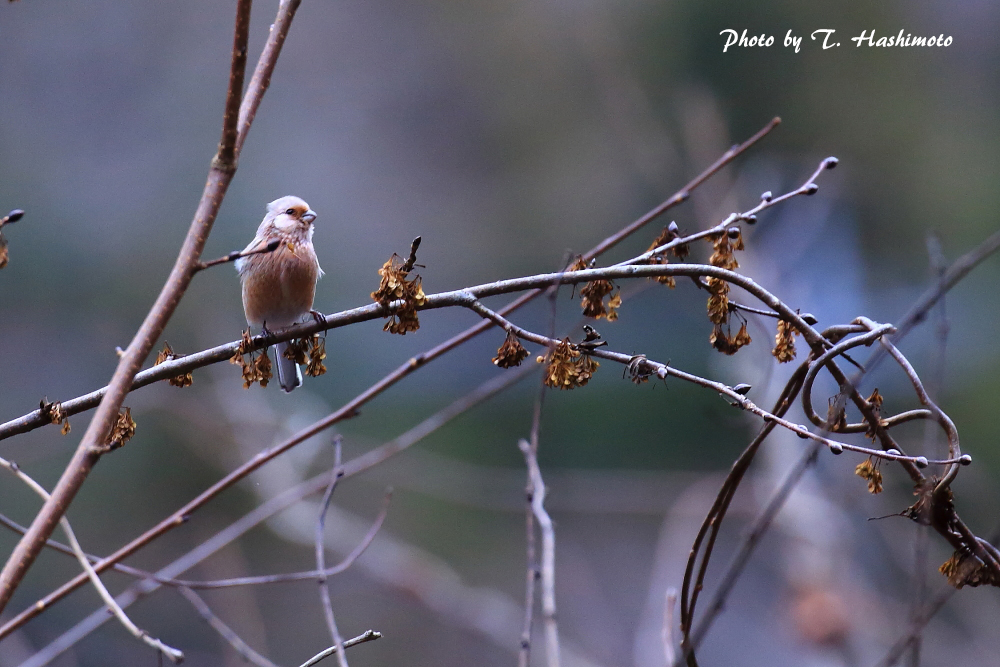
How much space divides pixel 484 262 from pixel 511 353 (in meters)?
5.72

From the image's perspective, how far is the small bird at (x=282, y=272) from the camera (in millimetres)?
1776

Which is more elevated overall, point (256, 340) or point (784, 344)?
point (256, 340)

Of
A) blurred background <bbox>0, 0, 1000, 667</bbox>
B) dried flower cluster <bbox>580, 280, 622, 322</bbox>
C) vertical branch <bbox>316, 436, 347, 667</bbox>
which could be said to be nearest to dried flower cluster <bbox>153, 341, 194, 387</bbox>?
vertical branch <bbox>316, 436, 347, 667</bbox>

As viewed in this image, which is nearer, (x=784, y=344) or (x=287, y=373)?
Answer: (x=784, y=344)

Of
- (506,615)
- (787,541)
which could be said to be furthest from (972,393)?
(506,615)

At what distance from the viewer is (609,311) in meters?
1.10

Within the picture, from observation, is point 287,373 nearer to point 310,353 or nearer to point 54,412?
point 310,353

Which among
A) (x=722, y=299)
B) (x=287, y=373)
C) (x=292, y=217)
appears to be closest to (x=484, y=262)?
(x=287, y=373)

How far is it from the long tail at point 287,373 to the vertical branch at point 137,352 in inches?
49.5

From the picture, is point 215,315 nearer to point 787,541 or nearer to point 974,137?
point 787,541

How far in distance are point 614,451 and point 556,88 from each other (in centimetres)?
319

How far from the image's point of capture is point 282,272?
5.82 ft

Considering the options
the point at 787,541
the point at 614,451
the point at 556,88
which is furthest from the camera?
the point at 556,88

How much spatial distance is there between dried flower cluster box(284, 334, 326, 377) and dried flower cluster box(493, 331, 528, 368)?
0.27 metres
